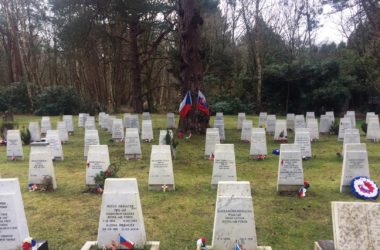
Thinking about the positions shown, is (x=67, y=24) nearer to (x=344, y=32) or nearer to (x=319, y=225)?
(x=319, y=225)

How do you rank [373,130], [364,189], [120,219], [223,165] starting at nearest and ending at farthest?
[120,219] < [364,189] < [223,165] < [373,130]

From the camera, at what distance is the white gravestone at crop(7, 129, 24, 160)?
11894 mm

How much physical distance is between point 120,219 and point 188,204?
8.02 feet

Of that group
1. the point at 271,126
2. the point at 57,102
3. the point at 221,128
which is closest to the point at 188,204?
the point at 221,128

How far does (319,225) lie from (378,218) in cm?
210

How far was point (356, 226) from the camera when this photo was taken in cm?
423

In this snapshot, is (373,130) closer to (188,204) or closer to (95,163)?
(188,204)

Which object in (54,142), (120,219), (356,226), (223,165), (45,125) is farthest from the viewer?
(45,125)

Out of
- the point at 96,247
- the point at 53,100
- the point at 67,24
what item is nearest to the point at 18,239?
the point at 96,247

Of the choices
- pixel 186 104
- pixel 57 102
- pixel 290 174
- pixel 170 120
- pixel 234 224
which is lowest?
pixel 234 224

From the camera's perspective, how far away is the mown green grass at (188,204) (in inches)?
231

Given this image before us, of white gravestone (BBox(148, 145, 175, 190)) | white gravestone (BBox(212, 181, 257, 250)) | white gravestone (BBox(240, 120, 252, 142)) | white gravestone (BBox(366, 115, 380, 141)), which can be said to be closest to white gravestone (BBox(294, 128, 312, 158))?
white gravestone (BBox(240, 120, 252, 142))

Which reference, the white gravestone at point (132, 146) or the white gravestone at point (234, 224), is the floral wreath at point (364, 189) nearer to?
the white gravestone at point (234, 224)

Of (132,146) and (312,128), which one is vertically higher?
(312,128)
